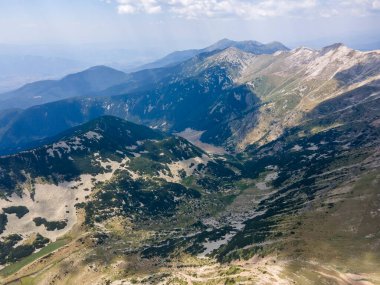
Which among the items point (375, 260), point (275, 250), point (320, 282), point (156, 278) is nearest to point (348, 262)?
point (375, 260)

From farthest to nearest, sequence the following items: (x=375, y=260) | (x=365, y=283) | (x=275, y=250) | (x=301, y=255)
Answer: (x=275, y=250) → (x=301, y=255) → (x=375, y=260) → (x=365, y=283)

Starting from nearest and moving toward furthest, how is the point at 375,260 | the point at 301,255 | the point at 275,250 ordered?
the point at 375,260, the point at 301,255, the point at 275,250

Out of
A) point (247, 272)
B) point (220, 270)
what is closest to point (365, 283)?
point (247, 272)

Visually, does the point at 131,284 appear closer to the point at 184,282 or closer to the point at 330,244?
the point at 184,282

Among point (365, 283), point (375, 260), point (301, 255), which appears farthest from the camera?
point (301, 255)

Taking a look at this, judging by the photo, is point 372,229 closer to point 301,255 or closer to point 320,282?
point 301,255

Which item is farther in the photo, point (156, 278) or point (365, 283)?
point (156, 278)

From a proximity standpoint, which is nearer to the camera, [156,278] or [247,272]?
[247,272]

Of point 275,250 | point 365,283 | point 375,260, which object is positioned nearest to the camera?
point 365,283
